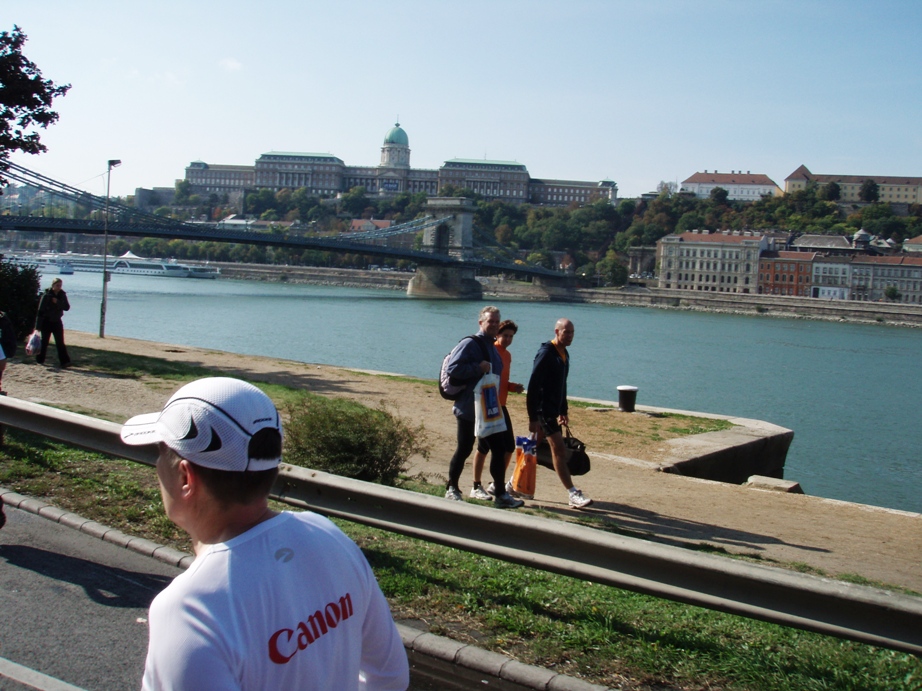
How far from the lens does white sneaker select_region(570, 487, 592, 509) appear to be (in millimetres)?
5852

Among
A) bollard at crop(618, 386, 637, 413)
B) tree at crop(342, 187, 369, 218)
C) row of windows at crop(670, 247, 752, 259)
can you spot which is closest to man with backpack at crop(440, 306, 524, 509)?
bollard at crop(618, 386, 637, 413)

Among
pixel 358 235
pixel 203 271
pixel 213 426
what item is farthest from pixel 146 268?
pixel 213 426

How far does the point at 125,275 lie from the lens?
87.9 meters

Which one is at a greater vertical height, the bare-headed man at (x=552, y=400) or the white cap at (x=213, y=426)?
the white cap at (x=213, y=426)

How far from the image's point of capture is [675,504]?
6492 millimetres

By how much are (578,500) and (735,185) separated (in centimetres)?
14555

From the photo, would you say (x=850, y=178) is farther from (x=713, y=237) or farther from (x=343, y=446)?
(x=343, y=446)

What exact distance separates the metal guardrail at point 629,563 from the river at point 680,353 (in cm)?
1068

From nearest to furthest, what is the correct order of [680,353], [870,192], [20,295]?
[20,295], [680,353], [870,192]

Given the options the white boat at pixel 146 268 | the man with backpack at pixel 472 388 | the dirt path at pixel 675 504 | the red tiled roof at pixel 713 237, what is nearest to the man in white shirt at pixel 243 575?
the dirt path at pixel 675 504

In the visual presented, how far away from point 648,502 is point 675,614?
3003 mm

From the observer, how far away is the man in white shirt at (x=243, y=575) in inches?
48.4

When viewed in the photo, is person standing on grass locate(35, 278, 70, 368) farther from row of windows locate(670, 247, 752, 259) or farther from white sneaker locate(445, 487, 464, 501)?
row of windows locate(670, 247, 752, 259)

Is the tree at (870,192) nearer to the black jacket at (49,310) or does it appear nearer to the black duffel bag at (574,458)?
the black jacket at (49,310)
